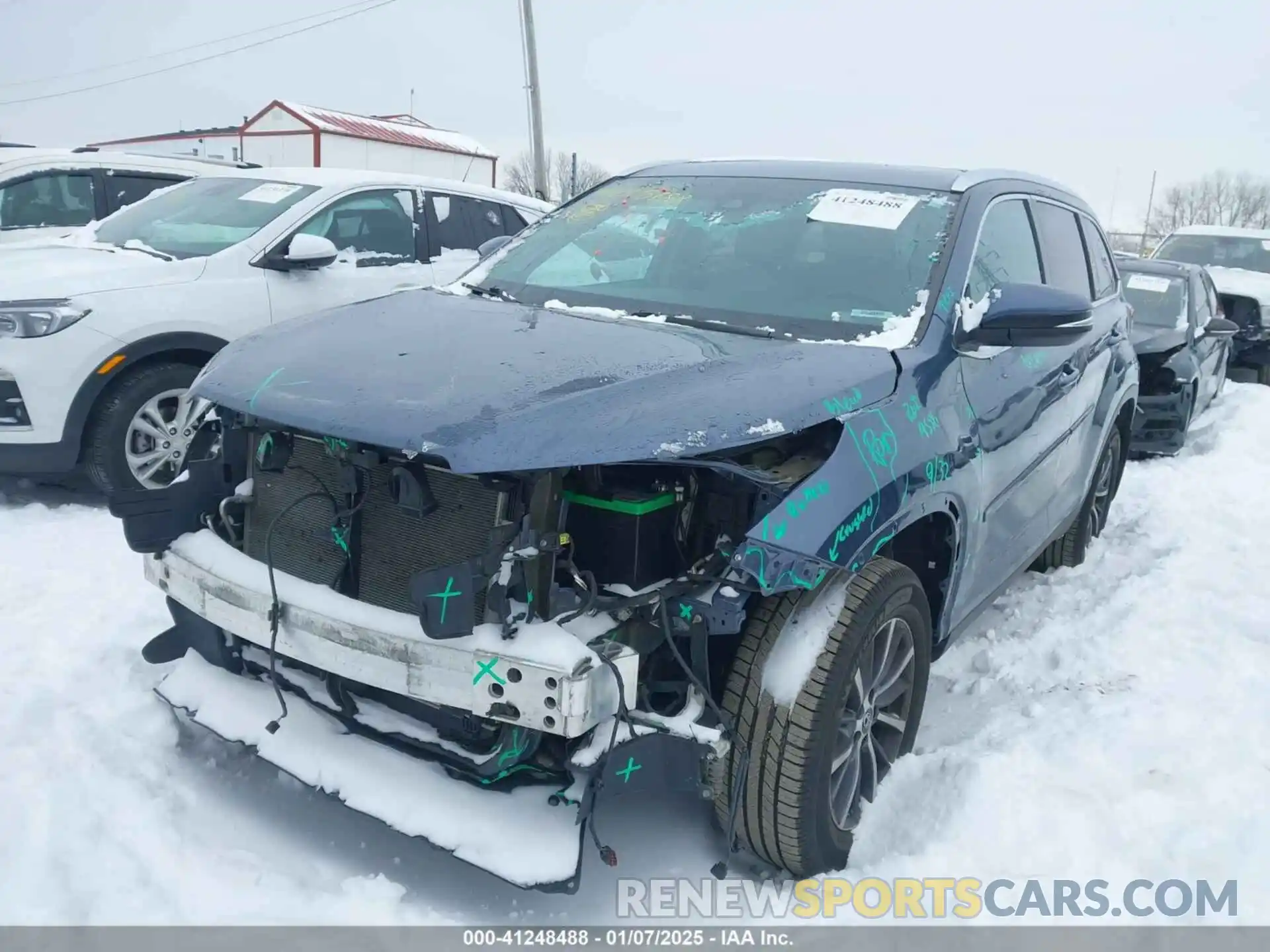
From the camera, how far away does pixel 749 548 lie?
2141 mm

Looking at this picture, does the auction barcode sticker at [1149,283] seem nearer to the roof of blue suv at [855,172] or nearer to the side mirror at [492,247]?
the roof of blue suv at [855,172]

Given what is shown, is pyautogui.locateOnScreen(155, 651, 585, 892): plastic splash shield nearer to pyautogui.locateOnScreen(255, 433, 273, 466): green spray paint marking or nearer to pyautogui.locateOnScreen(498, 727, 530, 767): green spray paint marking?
pyautogui.locateOnScreen(498, 727, 530, 767): green spray paint marking

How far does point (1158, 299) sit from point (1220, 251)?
590cm

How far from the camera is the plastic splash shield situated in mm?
2215

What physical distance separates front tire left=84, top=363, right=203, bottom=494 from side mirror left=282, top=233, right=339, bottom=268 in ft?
2.59

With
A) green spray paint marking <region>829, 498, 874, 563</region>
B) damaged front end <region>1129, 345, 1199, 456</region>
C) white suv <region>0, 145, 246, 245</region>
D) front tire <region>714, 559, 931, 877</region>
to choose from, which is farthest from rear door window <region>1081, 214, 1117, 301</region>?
white suv <region>0, 145, 246, 245</region>

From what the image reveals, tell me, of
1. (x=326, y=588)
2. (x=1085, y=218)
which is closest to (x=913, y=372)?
(x=326, y=588)

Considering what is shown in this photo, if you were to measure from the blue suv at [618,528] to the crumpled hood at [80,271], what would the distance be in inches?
93.1

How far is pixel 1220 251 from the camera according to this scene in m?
13.1

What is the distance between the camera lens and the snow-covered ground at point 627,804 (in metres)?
2.44

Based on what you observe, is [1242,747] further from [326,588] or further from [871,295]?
[326,588]

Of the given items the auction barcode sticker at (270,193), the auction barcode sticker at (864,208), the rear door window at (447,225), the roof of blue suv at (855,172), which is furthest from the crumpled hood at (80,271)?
the auction barcode sticker at (864,208)

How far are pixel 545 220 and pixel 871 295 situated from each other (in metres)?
1.52

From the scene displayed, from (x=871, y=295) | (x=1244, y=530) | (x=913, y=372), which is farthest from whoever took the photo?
(x=1244, y=530)
